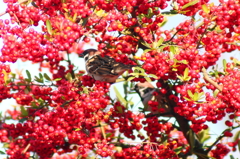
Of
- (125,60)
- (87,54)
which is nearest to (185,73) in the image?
(125,60)

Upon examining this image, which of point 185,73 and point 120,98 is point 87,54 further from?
point 185,73

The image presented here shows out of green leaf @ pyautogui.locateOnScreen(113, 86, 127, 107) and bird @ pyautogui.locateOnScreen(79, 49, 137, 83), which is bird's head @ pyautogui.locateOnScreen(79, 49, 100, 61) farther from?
green leaf @ pyautogui.locateOnScreen(113, 86, 127, 107)

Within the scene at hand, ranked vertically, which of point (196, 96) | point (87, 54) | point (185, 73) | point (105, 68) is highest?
point (87, 54)

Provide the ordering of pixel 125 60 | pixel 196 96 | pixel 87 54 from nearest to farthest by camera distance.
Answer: pixel 196 96 → pixel 125 60 → pixel 87 54

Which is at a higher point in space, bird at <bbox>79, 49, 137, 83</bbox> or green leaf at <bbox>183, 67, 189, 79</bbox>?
bird at <bbox>79, 49, 137, 83</bbox>

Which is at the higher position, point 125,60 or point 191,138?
point 125,60

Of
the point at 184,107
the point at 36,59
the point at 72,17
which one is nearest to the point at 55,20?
the point at 72,17

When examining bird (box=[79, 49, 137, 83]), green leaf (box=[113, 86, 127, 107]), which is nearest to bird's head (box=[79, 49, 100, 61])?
bird (box=[79, 49, 137, 83])

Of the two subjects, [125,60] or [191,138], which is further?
[191,138]

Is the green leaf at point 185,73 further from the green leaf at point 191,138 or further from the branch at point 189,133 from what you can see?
the green leaf at point 191,138

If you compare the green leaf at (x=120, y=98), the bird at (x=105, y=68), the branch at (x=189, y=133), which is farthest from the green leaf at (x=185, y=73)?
the green leaf at (x=120, y=98)

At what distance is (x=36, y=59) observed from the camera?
10.5ft

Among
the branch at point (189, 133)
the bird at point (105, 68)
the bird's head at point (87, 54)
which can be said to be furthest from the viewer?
the bird's head at point (87, 54)

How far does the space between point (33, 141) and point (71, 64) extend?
122cm
